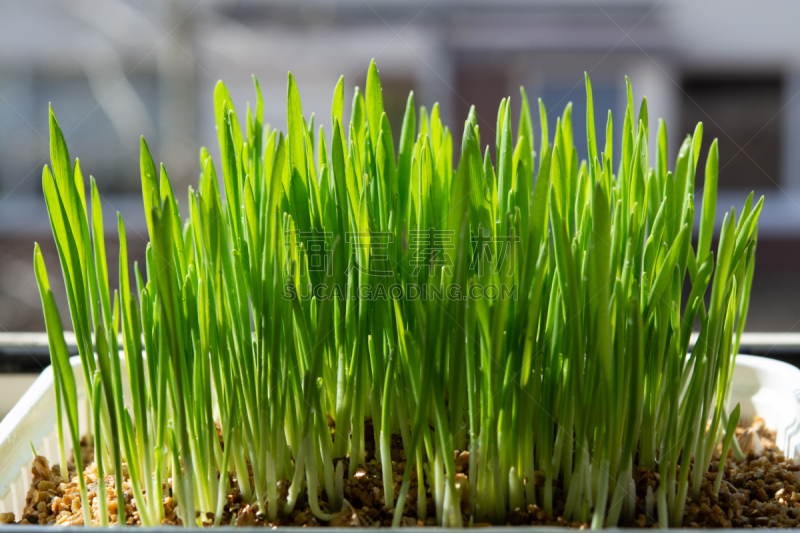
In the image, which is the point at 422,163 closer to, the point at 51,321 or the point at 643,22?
the point at 51,321

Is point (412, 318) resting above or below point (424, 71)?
below

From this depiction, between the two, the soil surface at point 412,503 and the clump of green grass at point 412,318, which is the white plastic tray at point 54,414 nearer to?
the soil surface at point 412,503

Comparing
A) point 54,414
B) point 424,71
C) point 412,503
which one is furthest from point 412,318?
Answer: point 424,71

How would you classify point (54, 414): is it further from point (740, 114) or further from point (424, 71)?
point (740, 114)

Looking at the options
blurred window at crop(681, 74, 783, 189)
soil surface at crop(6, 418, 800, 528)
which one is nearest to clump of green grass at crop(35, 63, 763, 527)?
soil surface at crop(6, 418, 800, 528)

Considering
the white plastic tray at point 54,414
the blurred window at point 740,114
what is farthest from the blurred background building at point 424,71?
the white plastic tray at point 54,414
